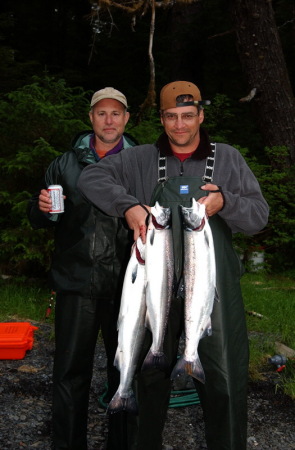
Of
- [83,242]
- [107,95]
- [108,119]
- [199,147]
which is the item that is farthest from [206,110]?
[199,147]

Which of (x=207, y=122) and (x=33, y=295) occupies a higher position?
(x=207, y=122)

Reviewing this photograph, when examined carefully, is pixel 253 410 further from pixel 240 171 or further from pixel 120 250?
pixel 240 171

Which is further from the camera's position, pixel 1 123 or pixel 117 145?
pixel 1 123

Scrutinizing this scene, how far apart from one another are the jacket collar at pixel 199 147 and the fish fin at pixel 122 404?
4.60 ft

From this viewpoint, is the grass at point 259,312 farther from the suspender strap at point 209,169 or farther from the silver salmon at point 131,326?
the suspender strap at point 209,169

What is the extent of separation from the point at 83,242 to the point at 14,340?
7.11 ft

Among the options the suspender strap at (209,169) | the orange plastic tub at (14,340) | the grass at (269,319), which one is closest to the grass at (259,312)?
the grass at (269,319)

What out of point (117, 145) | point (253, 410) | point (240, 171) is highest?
point (117, 145)

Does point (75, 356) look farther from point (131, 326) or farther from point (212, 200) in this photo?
point (212, 200)

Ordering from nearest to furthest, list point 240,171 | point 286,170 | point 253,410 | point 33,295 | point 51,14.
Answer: point 240,171
point 253,410
point 33,295
point 286,170
point 51,14

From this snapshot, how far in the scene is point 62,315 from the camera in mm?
3611

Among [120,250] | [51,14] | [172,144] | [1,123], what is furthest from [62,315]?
[51,14]

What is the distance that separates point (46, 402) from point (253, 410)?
1823 millimetres

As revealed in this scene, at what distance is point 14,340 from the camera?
208 inches
